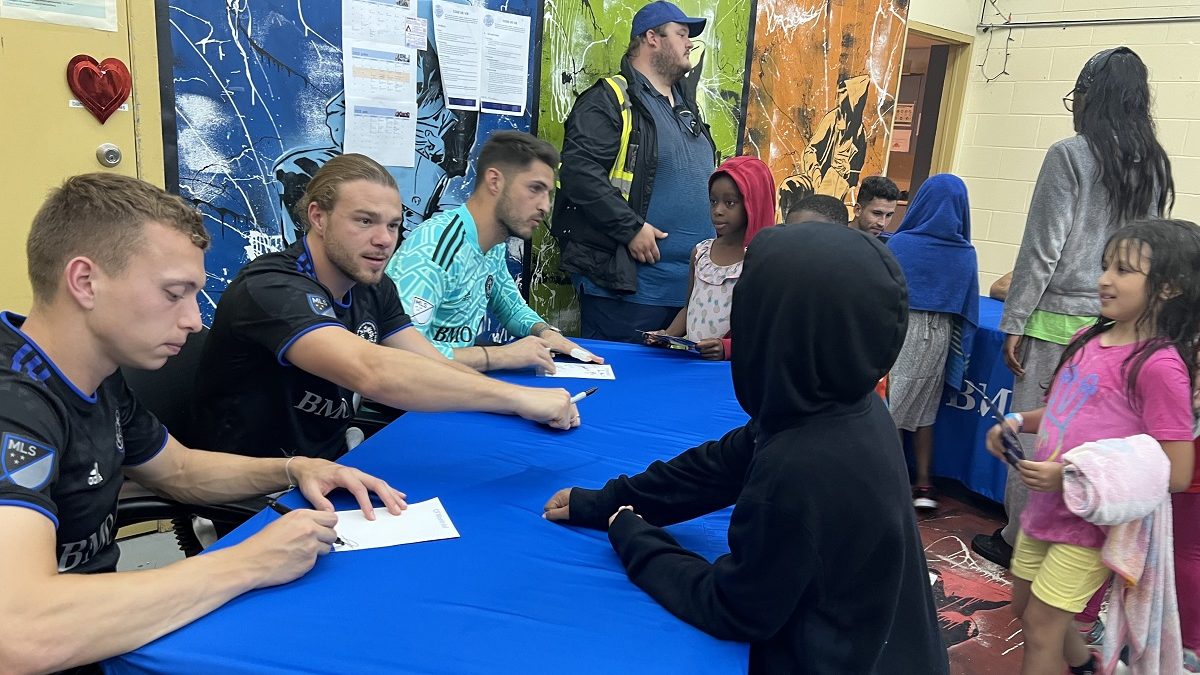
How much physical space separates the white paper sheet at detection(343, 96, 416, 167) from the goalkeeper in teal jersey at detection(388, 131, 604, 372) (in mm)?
435

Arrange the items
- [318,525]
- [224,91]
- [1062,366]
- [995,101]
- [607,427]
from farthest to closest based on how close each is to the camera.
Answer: [995,101] < [224,91] < [1062,366] < [607,427] < [318,525]

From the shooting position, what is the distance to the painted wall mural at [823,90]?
4363mm

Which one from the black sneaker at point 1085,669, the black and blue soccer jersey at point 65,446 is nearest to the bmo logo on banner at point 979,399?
the black sneaker at point 1085,669

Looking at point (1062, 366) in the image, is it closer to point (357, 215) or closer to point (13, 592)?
point (357, 215)

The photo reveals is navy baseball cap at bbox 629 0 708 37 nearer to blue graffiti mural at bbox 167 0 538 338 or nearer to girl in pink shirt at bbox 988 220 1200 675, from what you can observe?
blue graffiti mural at bbox 167 0 538 338

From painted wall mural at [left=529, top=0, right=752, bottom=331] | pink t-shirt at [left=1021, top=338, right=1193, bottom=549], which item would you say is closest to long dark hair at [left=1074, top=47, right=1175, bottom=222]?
pink t-shirt at [left=1021, top=338, right=1193, bottom=549]

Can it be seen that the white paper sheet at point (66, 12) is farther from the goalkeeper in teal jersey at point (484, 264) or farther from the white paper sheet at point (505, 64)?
the white paper sheet at point (505, 64)

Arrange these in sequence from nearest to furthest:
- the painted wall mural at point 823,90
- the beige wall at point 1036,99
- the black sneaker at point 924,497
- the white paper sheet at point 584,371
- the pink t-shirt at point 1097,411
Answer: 1. the pink t-shirt at point 1097,411
2. the white paper sheet at point 584,371
3. the black sneaker at point 924,497
4. the painted wall mural at point 823,90
5. the beige wall at point 1036,99

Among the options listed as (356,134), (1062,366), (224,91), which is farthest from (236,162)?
(1062,366)

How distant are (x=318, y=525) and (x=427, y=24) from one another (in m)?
2.20

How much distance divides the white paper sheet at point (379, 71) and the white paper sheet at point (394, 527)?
1807 mm

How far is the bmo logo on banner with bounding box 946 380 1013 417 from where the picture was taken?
2.98m

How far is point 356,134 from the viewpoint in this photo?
103 inches

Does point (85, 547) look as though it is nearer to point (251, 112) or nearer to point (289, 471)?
point (289, 471)
